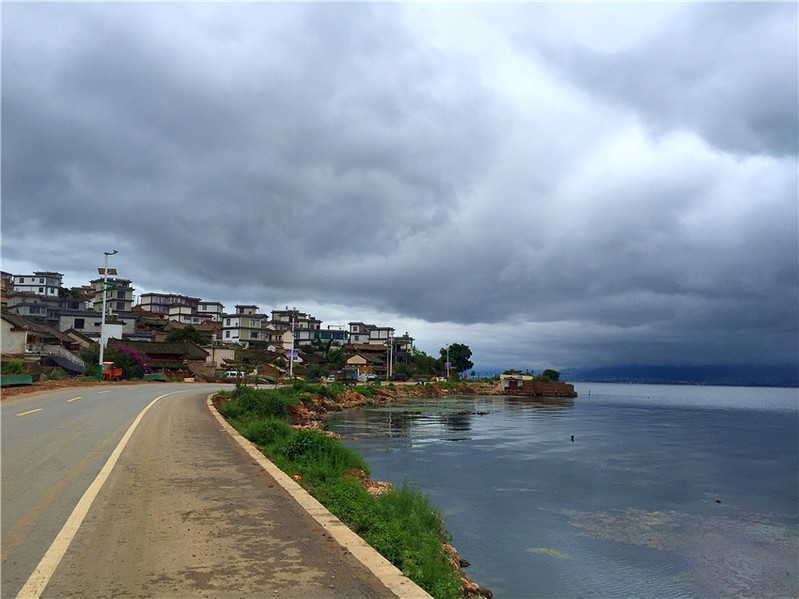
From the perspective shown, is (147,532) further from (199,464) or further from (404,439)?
(404,439)

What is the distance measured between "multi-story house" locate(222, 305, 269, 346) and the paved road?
383 feet

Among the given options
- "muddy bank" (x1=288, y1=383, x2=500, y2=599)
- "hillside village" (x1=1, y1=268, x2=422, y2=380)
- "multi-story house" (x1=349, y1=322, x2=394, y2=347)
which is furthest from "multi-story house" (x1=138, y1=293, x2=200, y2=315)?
"muddy bank" (x1=288, y1=383, x2=500, y2=599)

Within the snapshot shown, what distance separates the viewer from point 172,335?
90.2 meters

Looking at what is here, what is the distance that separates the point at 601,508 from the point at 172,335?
265ft

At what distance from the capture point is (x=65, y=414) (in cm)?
2152

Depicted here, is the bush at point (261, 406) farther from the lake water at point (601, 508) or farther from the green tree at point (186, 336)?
the green tree at point (186, 336)

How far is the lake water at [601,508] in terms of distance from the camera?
15633 millimetres

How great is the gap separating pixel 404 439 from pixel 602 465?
43.0 ft

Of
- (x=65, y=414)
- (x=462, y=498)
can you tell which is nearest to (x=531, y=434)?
(x=462, y=498)

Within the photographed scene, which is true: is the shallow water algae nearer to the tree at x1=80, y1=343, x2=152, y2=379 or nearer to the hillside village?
the hillside village

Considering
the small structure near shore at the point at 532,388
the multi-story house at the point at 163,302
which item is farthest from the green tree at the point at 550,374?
the multi-story house at the point at 163,302

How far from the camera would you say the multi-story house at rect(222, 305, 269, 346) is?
128750mm

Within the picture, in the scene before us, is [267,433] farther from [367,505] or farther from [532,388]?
[532,388]

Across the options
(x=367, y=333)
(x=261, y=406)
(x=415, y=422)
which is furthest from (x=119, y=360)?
(x=367, y=333)
